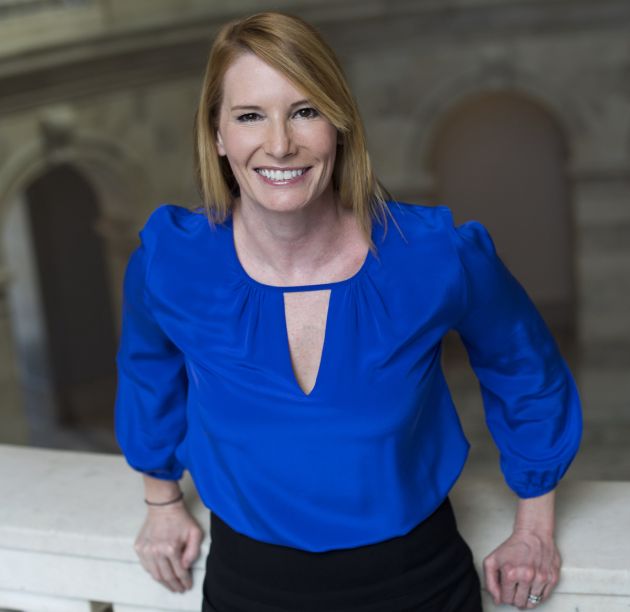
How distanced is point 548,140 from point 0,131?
702 centimetres

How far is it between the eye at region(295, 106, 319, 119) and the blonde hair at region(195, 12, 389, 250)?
0.07ft

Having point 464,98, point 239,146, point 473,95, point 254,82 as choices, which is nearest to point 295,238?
point 239,146

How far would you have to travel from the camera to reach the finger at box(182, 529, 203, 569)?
7.69 feet

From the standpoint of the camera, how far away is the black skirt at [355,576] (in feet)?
6.80

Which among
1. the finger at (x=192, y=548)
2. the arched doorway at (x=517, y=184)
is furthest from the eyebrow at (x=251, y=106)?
the arched doorway at (x=517, y=184)

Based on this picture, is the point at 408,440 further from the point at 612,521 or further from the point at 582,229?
the point at 582,229

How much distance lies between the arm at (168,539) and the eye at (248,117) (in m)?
0.84

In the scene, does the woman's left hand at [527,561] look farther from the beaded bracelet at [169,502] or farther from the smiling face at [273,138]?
the smiling face at [273,138]

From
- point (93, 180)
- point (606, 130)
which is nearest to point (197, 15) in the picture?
point (93, 180)

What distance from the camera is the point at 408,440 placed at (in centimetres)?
207

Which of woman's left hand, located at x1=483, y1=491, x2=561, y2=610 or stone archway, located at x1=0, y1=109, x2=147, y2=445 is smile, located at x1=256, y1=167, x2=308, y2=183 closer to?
woman's left hand, located at x1=483, y1=491, x2=561, y2=610

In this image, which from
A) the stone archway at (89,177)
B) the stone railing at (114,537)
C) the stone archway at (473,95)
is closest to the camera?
the stone railing at (114,537)

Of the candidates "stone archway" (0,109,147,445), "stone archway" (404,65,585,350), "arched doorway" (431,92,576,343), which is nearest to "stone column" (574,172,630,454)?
"stone archway" (404,65,585,350)

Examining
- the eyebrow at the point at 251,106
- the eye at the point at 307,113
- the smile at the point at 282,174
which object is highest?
the eyebrow at the point at 251,106
